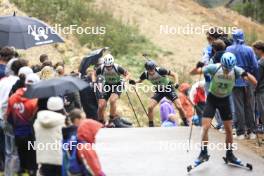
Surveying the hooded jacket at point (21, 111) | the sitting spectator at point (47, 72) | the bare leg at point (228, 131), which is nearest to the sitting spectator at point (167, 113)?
the sitting spectator at point (47, 72)

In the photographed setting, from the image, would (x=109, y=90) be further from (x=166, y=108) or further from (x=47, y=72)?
(x=47, y=72)

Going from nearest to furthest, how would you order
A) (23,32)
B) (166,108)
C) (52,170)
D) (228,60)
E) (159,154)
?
(52,170) < (228,60) < (23,32) < (159,154) < (166,108)

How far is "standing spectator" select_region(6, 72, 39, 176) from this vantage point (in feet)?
34.1

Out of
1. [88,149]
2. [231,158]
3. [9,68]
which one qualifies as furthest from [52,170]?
[231,158]

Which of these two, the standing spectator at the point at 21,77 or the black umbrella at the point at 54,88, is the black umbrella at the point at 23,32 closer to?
the standing spectator at the point at 21,77

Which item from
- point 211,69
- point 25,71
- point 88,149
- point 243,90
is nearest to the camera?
point 88,149

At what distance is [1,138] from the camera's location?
37.4 feet

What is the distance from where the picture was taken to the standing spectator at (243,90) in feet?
46.6

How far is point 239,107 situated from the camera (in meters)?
14.6

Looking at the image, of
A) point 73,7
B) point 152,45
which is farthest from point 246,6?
point 73,7

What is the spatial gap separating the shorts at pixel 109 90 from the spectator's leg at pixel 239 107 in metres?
3.58

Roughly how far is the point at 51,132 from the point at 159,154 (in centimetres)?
438

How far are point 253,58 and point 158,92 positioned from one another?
4.07m

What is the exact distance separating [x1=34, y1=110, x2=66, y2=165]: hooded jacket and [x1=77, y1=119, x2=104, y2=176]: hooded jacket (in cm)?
69
